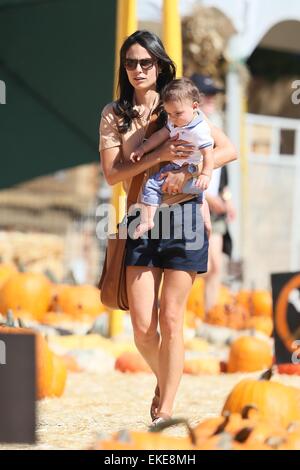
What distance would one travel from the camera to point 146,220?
436cm

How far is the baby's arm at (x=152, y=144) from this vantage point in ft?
14.4

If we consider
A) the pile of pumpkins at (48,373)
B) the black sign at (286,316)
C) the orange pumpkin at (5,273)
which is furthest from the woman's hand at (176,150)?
the orange pumpkin at (5,273)

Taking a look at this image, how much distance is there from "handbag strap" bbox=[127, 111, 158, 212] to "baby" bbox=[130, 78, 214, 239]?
0.27 ft

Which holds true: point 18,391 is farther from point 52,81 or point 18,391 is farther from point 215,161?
point 52,81

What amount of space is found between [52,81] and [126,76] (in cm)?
624

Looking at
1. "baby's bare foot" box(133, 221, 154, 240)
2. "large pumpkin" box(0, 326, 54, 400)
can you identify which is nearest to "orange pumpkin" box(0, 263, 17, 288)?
"large pumpkin" box(0, 326, 54, 400)

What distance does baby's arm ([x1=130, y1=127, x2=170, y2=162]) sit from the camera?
4.39 m

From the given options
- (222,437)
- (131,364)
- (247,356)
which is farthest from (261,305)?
(222,437)

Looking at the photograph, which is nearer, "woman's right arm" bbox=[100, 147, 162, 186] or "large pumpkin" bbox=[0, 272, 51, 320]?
"woman's right arm" bbox=[100, 147, 162, 186]

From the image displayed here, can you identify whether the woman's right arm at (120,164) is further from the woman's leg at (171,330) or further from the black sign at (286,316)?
the black sign at (286,316)

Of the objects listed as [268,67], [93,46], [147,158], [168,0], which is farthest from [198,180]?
[268,67]

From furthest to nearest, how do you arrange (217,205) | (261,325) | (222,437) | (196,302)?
1. (196,302)
2. (261,325)
3. (217,205)
4. (222,437)

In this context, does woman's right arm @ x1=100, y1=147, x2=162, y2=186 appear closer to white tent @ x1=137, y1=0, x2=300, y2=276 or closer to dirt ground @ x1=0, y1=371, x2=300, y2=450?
dirt ground @ x1=0, y1=371, x2=300, y2=450
